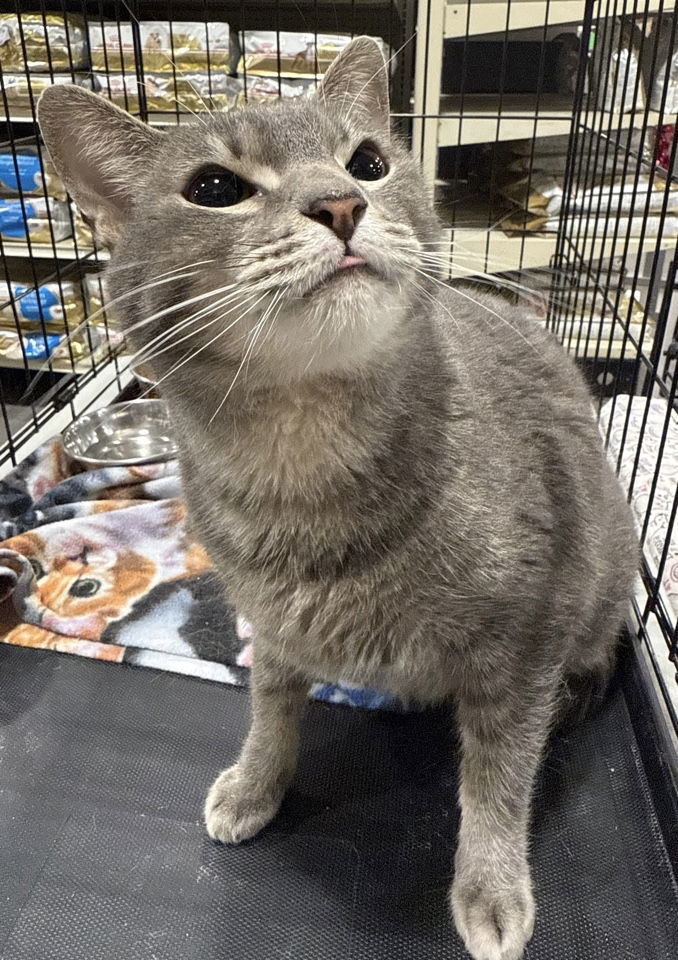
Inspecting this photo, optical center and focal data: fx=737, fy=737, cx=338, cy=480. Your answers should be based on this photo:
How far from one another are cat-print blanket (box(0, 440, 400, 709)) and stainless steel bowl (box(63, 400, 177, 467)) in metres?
0.04

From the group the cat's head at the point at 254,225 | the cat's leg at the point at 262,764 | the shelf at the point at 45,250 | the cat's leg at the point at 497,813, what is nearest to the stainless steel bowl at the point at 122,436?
the shelf at the point at 45,250

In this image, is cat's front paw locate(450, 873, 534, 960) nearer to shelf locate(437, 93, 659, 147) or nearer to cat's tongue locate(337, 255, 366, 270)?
cat's tongue locate(337, 255, 366, 270)

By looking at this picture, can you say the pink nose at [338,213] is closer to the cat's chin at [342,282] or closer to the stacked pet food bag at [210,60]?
the cat's chin at [342,282]

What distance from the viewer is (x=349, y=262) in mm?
596

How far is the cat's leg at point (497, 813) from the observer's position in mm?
795

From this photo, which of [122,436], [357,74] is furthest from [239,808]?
[122,436]

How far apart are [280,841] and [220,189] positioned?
29.7 inches

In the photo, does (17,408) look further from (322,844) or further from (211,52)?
(322,844)

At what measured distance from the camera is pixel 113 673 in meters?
1.15

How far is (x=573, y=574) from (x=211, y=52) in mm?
1866

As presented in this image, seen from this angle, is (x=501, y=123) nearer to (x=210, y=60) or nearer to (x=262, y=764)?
(x=210, y=60)

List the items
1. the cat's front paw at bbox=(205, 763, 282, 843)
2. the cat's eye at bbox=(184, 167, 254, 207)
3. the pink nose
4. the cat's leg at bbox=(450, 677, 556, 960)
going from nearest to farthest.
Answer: the pink nose → the cat's eye at bbox=(184, 167, 254, 207) → the cat's leg at bbox=(450, 677, 556, 960) → the cat's front paw at bbox=(205, 763, 282, 843)

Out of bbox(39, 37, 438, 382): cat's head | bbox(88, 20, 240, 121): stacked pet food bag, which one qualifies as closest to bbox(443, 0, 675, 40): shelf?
bbox(88, 20, 240, 121): stacked pet food bag

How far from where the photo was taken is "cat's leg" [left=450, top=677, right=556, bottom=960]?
795 millimetres
